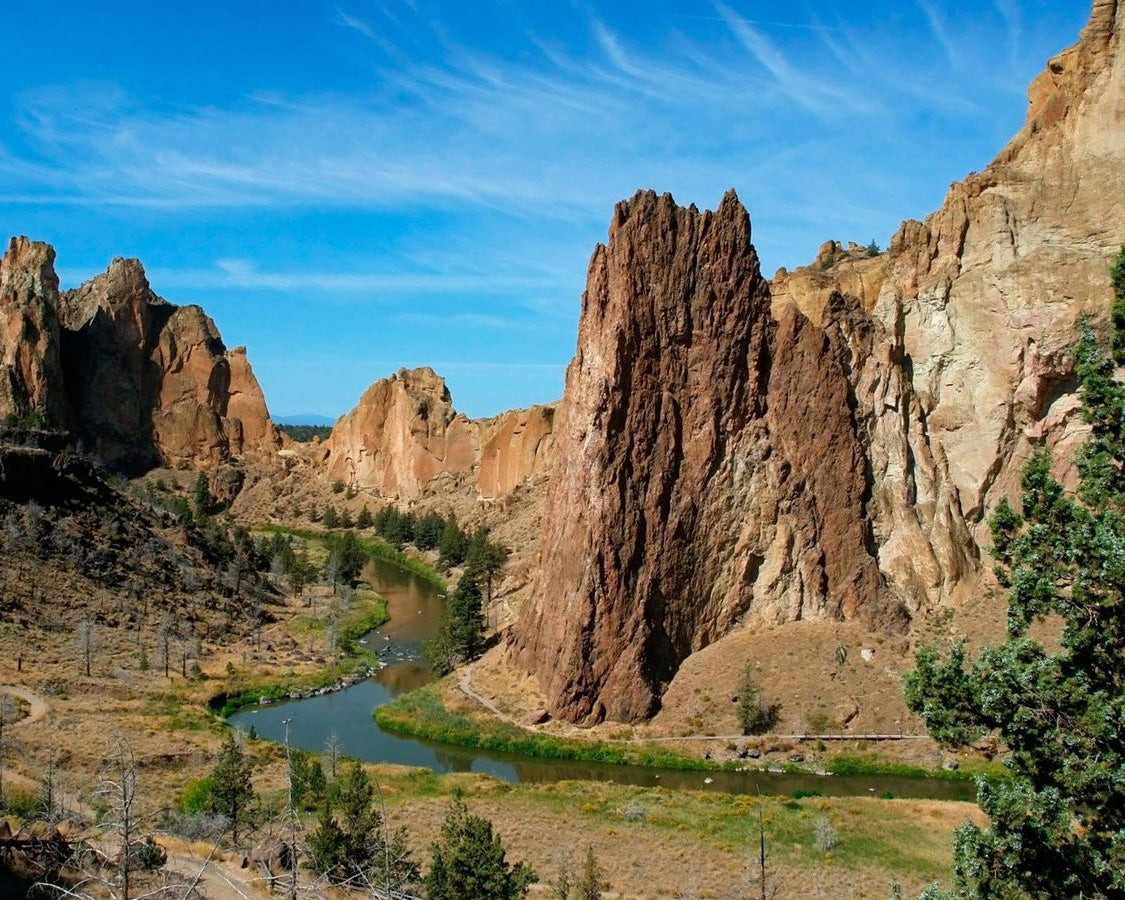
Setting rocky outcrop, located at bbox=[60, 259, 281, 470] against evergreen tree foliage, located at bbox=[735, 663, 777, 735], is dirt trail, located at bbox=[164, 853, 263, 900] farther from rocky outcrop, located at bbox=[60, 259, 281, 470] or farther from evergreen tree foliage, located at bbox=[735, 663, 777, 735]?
rocky outcrop, located at bbox=[60, 259, 281, 470]

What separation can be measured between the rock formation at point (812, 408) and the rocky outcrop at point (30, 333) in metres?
88.4

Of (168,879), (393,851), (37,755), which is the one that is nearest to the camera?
Answer: (168,879)

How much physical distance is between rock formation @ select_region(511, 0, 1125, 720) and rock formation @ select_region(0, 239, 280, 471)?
3674 inches

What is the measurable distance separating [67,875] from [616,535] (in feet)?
92.9

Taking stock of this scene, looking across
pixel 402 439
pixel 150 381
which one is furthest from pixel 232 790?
pixel 150 381

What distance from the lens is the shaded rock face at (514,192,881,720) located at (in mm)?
43938

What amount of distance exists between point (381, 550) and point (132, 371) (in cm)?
5182

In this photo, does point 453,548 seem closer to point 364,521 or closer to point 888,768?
point 364,521

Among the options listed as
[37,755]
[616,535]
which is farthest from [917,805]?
[37,755]

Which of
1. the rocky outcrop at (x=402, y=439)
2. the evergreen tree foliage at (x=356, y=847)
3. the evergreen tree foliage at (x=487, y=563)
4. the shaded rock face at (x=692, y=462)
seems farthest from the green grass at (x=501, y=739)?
the rocky outcrop at (x=402, y=439)

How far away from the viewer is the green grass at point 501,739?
38469 mm

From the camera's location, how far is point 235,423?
136 m

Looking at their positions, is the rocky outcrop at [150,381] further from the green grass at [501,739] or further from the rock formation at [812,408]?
the rock formation at [812,408]

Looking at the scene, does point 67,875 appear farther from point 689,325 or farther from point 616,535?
point 689,325
